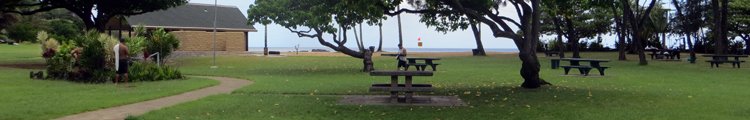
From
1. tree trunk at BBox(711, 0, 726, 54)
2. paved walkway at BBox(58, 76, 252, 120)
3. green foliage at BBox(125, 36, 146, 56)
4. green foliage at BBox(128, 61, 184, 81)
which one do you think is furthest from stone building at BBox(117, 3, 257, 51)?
paved walkway at BBox(58, 76, 252, 120)

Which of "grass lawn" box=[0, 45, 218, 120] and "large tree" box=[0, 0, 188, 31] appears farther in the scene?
"large tree" box=[0, 0, 188, 31]

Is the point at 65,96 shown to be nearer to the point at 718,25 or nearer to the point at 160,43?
the point at 160,43

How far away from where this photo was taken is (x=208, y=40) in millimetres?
50406

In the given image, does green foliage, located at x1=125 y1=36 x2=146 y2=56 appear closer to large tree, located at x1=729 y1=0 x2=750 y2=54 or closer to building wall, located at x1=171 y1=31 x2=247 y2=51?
building wall, located at x1=171 y1=31 x2=247 y2=51

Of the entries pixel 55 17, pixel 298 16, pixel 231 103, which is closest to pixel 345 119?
pixel 231 103

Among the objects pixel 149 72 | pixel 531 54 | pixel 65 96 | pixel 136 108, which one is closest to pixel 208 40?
pixel 149 72

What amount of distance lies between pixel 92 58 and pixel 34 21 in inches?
2047

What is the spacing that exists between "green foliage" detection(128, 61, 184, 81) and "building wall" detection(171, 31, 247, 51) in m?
30.0

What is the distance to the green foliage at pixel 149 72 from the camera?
57.7 ft

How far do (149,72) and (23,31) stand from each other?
53.2 meters

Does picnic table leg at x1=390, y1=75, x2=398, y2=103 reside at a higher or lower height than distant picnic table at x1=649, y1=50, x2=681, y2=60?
lower

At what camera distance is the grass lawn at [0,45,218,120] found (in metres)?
9.51

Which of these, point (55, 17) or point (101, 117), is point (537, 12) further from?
point (55, 17)

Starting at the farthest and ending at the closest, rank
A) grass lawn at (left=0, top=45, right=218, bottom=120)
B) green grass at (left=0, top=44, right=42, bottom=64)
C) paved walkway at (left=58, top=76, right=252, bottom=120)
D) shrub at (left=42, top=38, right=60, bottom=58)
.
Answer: green grass at (left=0, top=44, right=42, bottom=64) < shrub at (left=42, top=38, right=60, bottom=58) < grass lawn at (left=0, top=45, right=218, bottom=120) < paved walkway at (left=58, top=76, right=252, bottom=120)
